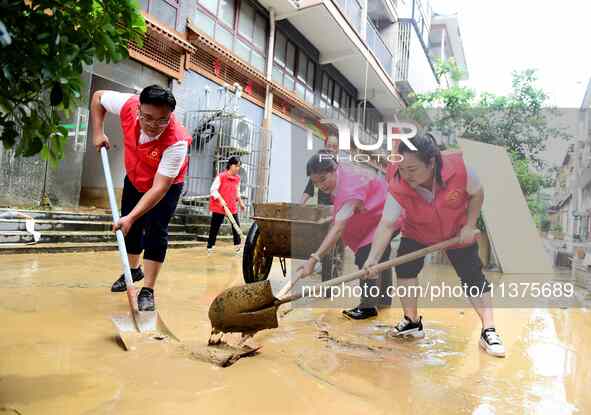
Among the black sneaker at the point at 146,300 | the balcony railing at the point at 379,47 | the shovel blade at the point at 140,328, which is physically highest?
the balcony railing at the point at 379,47

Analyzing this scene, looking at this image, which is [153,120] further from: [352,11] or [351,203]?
[352,11]

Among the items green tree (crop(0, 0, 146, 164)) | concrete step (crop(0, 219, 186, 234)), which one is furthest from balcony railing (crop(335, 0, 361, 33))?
green tree (crop(0, 0, 146, 164))

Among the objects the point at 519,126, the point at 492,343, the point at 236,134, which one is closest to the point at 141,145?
the point at 492,343

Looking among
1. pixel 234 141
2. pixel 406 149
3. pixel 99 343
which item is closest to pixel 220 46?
pixel 234 141

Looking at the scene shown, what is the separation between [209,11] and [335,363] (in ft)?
31.5

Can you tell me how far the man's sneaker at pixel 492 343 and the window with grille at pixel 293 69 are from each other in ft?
35.0

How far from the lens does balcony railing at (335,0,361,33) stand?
1356 centimetres

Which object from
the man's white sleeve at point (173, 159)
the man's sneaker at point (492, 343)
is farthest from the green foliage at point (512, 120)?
the man's white sleeve at point (173, 159)

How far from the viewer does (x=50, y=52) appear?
1.49 metres

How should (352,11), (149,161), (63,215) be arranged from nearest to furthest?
1. (149,161)
2. (63,215)
3. (352,11)

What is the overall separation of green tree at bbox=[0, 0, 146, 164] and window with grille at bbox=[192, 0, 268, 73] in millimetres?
8742

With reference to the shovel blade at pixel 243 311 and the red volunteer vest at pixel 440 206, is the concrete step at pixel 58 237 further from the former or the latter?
the red volunteer vest at pixel 440 206

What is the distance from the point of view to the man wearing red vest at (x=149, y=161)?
8.72ft

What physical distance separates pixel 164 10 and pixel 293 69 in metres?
5.31
